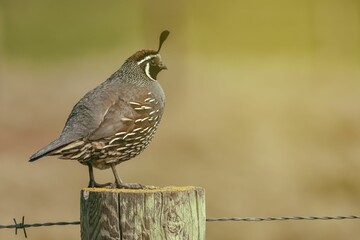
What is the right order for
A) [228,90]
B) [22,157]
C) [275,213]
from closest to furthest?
[275,213], [22,157], [228,90]

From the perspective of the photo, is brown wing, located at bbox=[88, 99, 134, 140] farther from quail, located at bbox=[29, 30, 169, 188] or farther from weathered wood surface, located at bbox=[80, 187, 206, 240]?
weathered wood surface, located at bbox=[80, 187, 206, 240]

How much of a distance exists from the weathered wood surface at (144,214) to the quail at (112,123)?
998mm

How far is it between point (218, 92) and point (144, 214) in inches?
426

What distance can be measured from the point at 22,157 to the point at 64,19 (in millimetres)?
2119

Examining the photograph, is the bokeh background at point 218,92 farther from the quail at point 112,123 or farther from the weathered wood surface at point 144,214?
the weathered wood surface at point 144,214

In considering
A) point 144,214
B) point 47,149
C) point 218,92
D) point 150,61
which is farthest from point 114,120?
point 218,92

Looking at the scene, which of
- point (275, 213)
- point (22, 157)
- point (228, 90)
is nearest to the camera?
point (275, 213)

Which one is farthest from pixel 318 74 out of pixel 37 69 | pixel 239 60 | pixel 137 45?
pixel 37 69

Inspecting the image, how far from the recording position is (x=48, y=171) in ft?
50.6

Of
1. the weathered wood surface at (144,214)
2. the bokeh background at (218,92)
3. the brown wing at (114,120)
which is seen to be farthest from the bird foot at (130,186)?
the bokeh background at (218,92)

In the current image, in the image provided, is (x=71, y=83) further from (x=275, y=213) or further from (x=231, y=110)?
(x=275, y=213)

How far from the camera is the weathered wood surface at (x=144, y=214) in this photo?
20.7 ft

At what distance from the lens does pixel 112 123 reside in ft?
25.1

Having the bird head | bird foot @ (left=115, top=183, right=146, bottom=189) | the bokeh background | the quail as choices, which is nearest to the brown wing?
the quail
